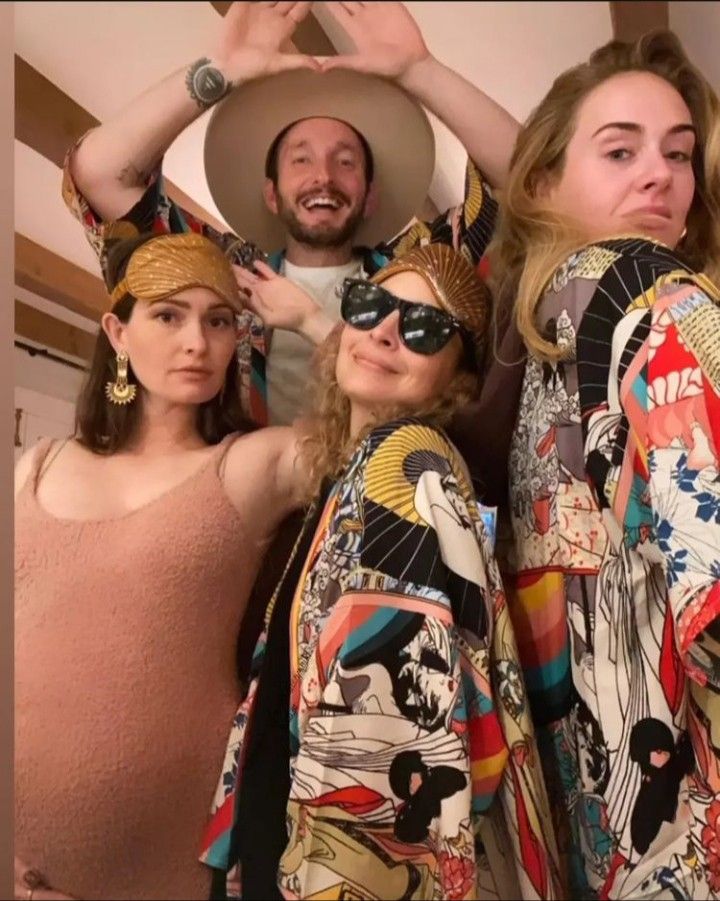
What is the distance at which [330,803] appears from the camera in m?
0.72

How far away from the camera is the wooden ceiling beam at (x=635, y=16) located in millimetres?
984

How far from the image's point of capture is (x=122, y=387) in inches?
36.4

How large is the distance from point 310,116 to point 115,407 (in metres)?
0.38

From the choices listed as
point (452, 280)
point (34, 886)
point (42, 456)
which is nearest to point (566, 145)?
point (452, 280)

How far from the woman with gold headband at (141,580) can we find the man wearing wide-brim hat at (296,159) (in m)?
0.05

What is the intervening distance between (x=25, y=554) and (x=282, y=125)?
1.73 feet

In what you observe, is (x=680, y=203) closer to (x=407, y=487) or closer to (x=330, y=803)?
(x=407, y=487)

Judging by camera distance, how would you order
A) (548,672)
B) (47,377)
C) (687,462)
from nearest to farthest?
(687,462)
(548,672)
(47,377)

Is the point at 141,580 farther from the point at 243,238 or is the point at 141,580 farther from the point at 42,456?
the point at 243,238

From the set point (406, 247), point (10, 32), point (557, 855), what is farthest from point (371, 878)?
point (10, 32)

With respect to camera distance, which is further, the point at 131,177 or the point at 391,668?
the point at 131,177

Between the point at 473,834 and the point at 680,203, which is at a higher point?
the point at 680,203

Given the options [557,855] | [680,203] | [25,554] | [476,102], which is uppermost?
[476,102]

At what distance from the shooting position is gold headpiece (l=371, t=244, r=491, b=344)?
0.88 metres
